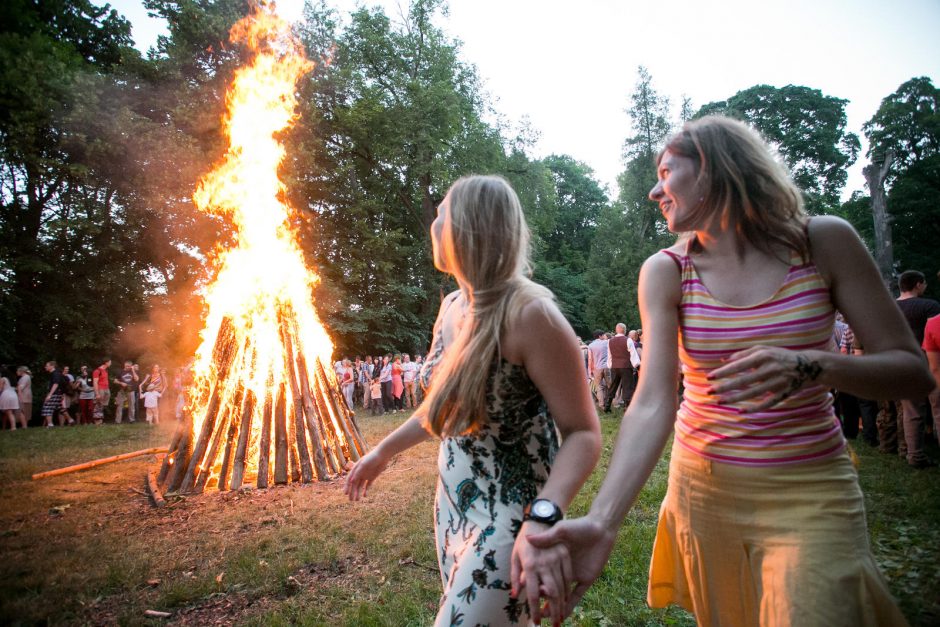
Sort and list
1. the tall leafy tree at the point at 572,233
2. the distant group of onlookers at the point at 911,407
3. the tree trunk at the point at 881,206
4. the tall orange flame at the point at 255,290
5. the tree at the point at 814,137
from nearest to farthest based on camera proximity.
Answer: the distant group of onlookers at the point at 911,407
the tall orange flame at the point at 255,290
the tree trunk at the point at 881,206
the tree at the point at 814,137
the tall leafy tree at the point at 572,233

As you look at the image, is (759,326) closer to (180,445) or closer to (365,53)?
(180,445)

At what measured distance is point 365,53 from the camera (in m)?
25.5

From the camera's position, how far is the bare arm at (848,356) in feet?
4.31

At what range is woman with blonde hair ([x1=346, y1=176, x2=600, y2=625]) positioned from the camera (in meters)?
1.70

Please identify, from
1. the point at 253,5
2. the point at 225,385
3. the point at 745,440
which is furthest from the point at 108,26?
the point at 745,440

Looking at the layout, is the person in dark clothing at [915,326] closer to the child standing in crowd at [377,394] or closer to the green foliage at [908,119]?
the child standing in crowd at [377,394]

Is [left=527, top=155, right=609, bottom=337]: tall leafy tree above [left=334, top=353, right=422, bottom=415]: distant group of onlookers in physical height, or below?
above

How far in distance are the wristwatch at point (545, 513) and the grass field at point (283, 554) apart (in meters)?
2.67

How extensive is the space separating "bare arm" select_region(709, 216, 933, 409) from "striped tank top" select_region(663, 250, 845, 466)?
0.18 ft

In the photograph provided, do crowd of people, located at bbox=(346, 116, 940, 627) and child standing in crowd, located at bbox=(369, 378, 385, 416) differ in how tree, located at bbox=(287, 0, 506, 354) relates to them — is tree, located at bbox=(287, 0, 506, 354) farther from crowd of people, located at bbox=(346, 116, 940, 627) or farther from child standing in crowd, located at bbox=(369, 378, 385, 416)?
crowd of people, located at bbox=(346, 116, 940, 627)

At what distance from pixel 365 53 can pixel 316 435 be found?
2333cm

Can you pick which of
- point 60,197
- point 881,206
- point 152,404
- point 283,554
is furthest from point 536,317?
point 60,197

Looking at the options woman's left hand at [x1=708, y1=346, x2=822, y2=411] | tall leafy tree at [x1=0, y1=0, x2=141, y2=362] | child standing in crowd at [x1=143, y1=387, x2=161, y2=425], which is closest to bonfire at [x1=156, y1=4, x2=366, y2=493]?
tall leafy tree at [x1=0, y1=0, x2=141, y2=362]

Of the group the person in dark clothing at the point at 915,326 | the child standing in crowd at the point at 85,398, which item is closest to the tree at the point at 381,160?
the child standing in crowd at the point at 85,398
